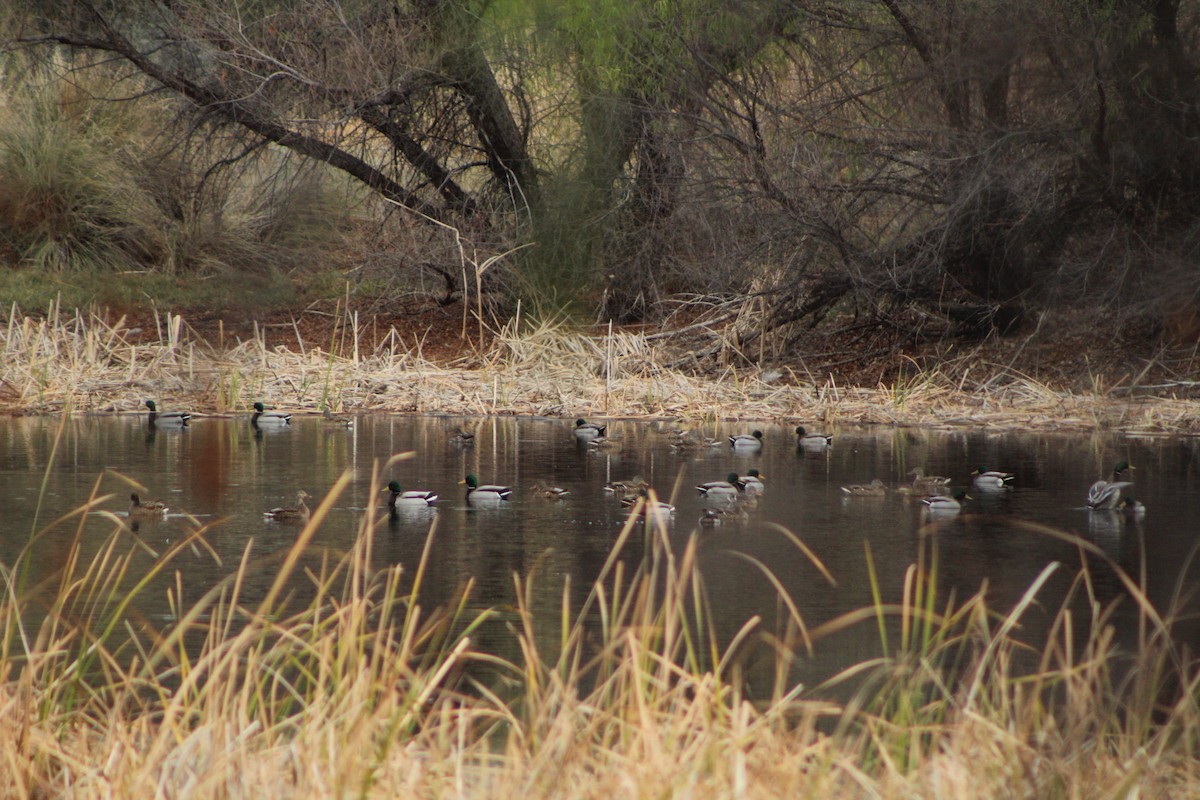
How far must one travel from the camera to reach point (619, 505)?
1180cm

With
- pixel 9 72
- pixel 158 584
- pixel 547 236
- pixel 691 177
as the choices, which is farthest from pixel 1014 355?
pixel 9 72

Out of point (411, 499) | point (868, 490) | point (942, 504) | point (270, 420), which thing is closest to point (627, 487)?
point (411, 499)

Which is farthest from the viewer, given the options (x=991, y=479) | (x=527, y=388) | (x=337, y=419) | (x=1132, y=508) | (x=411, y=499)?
(x=527, y=388)

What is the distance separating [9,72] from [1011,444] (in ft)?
68.5

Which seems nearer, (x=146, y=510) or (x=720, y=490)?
(x=146, y=510)

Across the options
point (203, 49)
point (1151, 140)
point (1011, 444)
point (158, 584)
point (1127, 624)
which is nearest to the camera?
point (1127, 624)

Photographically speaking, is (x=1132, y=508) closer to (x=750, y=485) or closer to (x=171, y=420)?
(x=750, y=485)

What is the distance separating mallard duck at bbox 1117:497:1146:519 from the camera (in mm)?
11430

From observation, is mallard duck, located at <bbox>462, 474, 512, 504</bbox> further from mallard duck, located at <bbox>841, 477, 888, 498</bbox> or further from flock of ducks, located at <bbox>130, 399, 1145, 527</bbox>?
mallard duck, located at <bbox>841, 477, 888, 498</bbox>

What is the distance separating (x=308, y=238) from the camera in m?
27.6

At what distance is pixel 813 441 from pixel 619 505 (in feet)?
14.5

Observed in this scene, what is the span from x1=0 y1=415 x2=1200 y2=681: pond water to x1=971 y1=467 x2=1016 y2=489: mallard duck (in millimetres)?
181

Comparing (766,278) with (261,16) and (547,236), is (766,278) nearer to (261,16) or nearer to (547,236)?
(547,236)

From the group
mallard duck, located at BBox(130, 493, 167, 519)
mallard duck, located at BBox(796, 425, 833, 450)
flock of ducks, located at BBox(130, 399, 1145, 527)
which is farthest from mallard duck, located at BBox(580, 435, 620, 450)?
mallard duck, located at BBox(130, 493, 167, 519)
